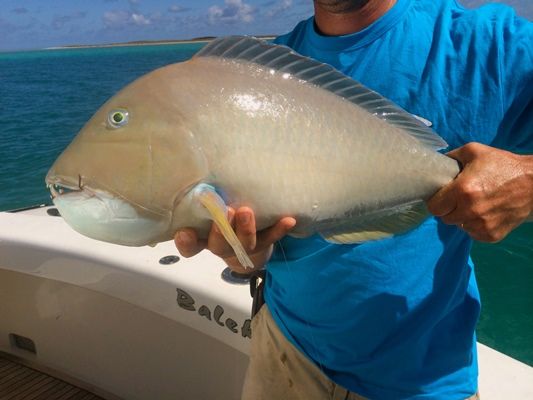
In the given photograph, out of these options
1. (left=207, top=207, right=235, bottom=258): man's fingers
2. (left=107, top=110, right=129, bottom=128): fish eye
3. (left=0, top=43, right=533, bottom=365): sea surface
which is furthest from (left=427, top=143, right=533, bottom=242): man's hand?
(left=0, top=43, right=533, bottom=365): sea surface

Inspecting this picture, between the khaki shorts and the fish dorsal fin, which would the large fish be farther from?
the khaki shorts

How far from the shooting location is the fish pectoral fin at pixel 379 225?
1.60 metres

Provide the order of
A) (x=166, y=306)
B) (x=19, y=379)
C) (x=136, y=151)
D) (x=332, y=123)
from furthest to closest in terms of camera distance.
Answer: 1. (x=19, y=379)
2. (x=166, y=306)
3. (x=332, y=123)
4. (x=136, y=151)

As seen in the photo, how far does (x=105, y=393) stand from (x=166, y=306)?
1.12 metres

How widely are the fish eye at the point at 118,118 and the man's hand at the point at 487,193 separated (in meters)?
0.93

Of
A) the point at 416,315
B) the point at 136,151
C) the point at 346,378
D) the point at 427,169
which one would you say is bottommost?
the point at 346,378

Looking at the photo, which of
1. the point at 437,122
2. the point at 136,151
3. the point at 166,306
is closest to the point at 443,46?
the point at 437,122

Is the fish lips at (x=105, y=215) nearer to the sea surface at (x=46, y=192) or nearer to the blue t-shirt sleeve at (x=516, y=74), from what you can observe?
the blue t-shirt sleeve at (x=516, y=74)

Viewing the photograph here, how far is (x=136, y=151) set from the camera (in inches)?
54.2

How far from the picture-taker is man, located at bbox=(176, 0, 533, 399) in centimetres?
178

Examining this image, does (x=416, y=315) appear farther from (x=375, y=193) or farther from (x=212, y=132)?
(x=212, y=132)

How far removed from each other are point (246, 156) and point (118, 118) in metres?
Answer: 0.38

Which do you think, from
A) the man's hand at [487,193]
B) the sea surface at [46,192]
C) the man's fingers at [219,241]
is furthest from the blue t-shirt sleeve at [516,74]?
the sea surface at [46,192]

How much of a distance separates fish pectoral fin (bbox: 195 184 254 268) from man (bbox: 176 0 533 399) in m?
0.37
